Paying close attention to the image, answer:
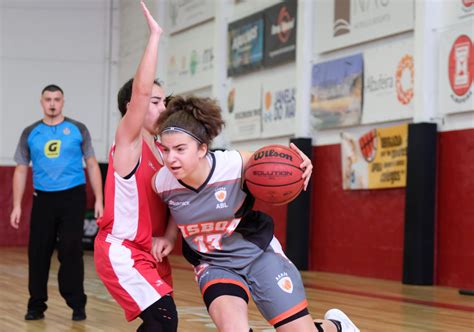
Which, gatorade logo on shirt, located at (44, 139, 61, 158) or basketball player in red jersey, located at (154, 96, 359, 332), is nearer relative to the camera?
basketball player in red jersey, located at (154, 96, 359, 332)

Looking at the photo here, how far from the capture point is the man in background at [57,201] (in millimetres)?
6891

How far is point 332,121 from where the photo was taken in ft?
40.9

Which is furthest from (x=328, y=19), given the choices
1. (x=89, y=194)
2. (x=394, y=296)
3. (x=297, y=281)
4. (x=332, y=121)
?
(x=297, y=281)

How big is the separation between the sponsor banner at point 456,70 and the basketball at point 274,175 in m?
6.45

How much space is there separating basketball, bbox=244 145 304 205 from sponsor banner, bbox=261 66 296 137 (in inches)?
367

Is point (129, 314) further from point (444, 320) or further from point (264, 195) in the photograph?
point (444, 320)

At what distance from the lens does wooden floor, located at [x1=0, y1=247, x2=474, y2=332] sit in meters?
6.59

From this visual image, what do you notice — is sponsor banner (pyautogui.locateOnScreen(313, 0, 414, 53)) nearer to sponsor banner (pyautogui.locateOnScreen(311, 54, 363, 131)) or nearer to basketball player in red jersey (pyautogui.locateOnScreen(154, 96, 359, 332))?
sponsor banner (pyautogui.locateOnScreen(311, 54, 363, 131))

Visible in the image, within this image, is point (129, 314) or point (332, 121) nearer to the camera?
point (129, 314)

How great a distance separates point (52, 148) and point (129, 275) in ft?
10.9

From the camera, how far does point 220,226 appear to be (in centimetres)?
407

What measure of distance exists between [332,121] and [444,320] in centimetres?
563

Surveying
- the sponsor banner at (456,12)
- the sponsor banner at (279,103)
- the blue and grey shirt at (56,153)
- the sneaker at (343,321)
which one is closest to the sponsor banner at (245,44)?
the sponsor banner at (279,103)

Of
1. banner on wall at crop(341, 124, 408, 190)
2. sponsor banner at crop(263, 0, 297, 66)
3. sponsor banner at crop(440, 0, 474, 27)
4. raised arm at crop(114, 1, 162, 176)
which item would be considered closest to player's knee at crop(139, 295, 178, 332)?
raised arm at crop(114, 1, 162, 176)
